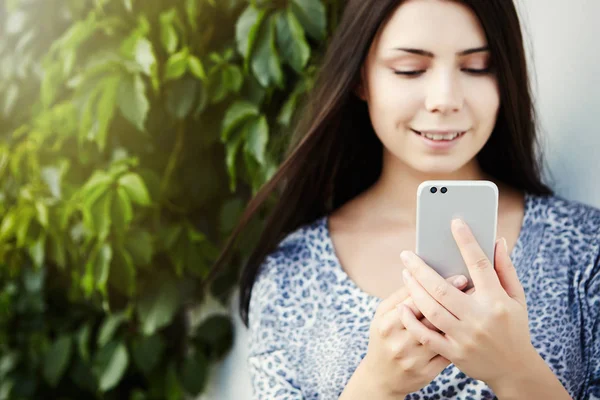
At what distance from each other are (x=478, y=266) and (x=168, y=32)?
974mm

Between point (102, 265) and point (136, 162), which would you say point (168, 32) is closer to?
point (136, 162)

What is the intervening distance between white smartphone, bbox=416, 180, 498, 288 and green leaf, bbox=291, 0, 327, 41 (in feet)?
1.98

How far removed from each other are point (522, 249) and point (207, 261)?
0.82m

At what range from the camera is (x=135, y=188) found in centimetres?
143

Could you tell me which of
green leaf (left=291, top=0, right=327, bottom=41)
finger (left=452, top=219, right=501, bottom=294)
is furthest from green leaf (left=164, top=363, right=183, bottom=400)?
finger (left=452, top=219, right=501, bottom=294)

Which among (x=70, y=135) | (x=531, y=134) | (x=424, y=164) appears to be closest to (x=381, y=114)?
(x=424, y=164)

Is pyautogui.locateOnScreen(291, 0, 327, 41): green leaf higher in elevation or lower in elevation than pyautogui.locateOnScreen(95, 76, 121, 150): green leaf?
higher

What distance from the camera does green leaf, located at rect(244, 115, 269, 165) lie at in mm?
1360

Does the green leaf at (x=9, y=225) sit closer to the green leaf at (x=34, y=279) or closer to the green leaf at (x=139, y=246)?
the green leaf at (x=34, y=279)

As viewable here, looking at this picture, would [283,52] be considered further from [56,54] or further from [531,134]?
[56,54]

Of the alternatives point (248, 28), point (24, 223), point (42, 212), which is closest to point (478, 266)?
point (248, 28)

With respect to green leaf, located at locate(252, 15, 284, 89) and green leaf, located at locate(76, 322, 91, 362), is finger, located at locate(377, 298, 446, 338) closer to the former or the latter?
green leaf, located at locate(252, 15, 284, 89)

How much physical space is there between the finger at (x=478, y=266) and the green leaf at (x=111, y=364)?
1145 millimetres

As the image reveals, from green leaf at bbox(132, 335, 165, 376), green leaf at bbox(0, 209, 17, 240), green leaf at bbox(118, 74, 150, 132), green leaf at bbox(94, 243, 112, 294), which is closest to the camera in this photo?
green leaf at bbox(118, 74, 150, 132)
